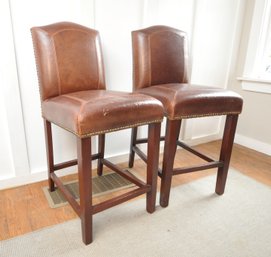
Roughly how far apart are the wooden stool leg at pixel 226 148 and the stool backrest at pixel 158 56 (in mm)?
416

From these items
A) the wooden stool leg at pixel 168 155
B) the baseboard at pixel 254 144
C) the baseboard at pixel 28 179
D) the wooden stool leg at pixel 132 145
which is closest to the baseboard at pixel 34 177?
the baseboard at pixel 28 179

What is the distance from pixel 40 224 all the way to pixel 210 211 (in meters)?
0.83

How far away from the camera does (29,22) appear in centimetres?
115

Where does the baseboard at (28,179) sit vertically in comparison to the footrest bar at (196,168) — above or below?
below

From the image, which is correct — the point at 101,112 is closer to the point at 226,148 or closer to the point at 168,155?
the point at 168,155

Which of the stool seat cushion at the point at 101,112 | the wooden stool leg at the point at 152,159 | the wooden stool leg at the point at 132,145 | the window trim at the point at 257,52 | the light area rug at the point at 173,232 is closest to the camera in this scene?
the stool seat cushion at the point at 101,112

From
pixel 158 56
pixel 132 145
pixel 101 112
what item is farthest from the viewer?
pixel 132 145

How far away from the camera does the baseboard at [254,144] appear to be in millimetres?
1889

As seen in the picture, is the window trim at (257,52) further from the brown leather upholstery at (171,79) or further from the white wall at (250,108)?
the brown leather upholstery at (171,79)

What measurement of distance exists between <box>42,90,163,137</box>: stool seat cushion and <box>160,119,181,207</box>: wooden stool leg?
3.9 inches

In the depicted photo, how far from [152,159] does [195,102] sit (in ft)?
1.07

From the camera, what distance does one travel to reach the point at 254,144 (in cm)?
198

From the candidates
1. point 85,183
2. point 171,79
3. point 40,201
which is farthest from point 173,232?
point 171,79

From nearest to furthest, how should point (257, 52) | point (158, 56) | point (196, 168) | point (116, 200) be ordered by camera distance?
point (116, 200), point (196, 168), point (158, 56), point (257, 52)
